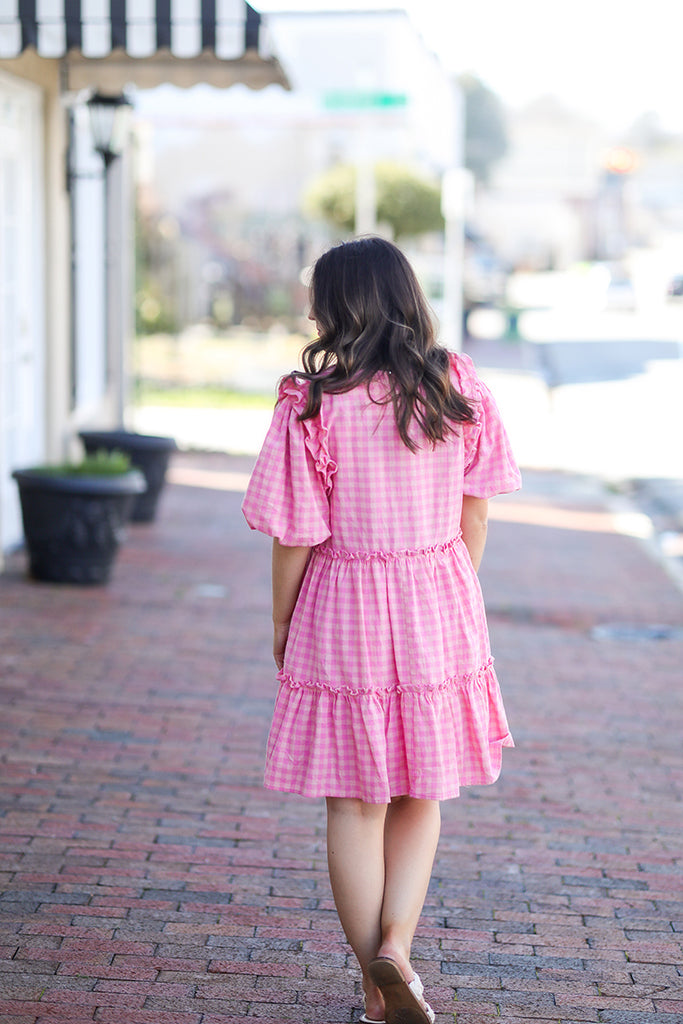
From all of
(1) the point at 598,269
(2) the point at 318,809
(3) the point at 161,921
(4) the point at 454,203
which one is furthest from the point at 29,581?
(1) the point at 598,269

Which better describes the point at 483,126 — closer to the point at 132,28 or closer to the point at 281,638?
the point at 132,28

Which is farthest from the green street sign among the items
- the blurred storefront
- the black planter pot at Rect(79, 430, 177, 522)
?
the black planter pot at Rect(79, 430, 177, 522)

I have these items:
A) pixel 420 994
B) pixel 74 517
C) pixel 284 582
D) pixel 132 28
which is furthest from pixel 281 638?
pixel 74 517

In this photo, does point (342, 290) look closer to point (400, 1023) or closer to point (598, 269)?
point (400, 1023)

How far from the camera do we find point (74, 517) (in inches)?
296

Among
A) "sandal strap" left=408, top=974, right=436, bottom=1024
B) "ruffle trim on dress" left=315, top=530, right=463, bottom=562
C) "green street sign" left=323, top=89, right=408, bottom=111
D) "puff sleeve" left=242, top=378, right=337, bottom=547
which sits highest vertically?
"green street sign" left=323, top=89, right=408, bottom=111

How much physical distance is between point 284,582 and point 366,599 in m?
0.21

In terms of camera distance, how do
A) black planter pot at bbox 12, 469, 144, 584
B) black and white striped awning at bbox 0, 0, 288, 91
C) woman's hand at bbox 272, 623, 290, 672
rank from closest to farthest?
woman's hand at bbox 272, 623, 290, 672
black and white striped awning at bbox 0, 0, 288, 91
black planter pot at bbox 12, 469, 144, 584

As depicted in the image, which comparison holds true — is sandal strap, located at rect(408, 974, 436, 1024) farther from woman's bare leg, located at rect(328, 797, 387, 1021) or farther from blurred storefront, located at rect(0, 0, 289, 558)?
blurred storefront, located at rect(0, 0, 289, 558)

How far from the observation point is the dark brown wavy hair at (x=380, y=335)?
9.46ft

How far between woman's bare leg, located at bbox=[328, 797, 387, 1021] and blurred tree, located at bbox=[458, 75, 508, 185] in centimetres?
11781

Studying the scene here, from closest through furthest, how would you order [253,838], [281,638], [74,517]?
[281,638] < [253,838] < [74,517]

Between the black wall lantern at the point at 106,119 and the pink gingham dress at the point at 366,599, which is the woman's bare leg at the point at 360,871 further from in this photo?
the black wall lantern at the point at 106,119

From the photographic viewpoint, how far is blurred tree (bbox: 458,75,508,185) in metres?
118
